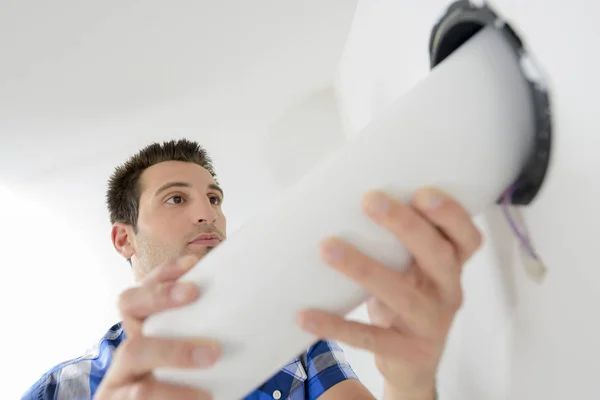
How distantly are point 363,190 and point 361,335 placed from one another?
→ 0.41ft

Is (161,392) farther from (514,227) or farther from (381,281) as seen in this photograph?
(514,227)

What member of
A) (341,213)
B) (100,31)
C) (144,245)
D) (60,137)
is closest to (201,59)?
(100,31)

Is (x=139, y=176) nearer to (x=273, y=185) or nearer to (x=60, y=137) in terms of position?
(x=60, y=137)

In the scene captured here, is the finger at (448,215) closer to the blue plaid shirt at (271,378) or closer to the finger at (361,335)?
the finger at (361,335)

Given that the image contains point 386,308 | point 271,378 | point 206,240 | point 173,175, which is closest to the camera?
point 386,308

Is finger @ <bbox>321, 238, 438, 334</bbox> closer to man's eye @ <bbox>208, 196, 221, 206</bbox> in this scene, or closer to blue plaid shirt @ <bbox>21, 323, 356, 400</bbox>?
blue plaid shirt @ <bbox>21, 323, 356, 400</bbox>

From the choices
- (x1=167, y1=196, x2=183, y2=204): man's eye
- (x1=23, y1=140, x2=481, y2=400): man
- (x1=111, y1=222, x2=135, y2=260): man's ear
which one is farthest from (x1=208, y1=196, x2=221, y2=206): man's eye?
(x1=23, y1=140, x2=481, y2=400): man

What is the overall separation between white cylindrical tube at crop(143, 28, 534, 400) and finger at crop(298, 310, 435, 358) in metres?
0.01

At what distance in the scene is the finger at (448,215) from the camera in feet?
1.10

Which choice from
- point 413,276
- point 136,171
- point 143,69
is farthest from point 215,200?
point 413,276

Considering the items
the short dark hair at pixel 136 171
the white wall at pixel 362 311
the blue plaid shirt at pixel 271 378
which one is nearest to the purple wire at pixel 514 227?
the white wall at pixel 362 311

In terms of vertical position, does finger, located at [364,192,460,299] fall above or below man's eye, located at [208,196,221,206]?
below

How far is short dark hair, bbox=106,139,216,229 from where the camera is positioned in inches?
48.6

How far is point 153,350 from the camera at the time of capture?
1.25ft
